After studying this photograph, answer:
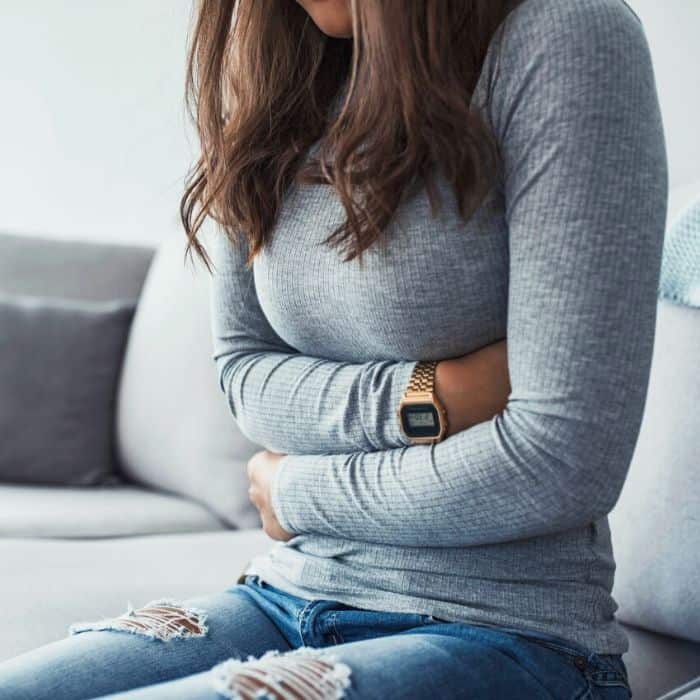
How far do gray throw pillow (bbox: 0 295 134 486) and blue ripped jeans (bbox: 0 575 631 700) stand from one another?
1.12m

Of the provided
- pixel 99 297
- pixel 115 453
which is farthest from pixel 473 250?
pixel 99 297

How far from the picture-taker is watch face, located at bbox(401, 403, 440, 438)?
96 cm

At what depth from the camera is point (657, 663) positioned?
1.19m

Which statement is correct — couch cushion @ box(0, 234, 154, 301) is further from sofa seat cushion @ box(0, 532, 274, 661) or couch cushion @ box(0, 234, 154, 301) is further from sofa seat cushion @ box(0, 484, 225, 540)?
sofa seat cushion @ box(0, 532, 274, 661)

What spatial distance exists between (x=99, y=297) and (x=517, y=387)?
5.39 feet

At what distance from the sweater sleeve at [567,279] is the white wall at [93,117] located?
1.75 metres

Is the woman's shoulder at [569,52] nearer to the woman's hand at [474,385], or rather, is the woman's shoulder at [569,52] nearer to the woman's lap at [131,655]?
the woman's hand at [474,385]

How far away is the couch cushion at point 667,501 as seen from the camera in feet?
3.89

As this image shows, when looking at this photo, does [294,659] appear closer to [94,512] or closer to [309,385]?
[309,385]

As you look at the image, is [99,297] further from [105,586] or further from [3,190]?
[105,586]

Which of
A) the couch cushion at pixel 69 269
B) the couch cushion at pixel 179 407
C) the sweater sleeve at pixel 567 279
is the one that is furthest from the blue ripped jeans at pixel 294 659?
the couch cushion at pixel 69 269

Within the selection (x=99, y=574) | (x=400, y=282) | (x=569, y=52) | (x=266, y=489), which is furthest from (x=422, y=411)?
(x=99, y=574)

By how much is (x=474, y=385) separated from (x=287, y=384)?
0.22 m

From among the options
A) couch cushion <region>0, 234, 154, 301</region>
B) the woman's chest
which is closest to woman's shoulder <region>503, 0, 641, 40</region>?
the woman's chest
